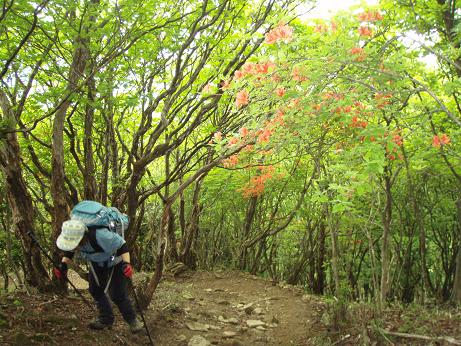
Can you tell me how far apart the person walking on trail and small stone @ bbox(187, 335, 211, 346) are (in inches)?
32.8

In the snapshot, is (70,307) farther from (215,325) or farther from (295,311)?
(295,311)

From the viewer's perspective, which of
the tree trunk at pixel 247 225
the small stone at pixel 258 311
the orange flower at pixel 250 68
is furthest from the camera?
the tree trunk at pixel 247 225

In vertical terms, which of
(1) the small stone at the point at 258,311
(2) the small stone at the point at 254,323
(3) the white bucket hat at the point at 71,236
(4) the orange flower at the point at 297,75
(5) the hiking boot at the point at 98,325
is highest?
(4) the orange flower at the point at 297,75

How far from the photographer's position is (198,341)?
5.73 metres

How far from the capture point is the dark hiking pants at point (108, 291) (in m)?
5.11

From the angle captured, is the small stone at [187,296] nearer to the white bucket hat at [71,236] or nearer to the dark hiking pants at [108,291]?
the dark hiking pants at [108,291]

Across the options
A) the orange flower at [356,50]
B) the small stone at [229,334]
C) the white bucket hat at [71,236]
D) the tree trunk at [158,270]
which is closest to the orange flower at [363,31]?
the orange flower at [356,50]

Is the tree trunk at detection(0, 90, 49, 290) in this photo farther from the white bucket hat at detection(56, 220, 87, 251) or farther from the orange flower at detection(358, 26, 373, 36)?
the orange flower at detection(358, 26, 373, 36)

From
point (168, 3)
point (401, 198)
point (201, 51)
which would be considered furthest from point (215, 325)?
point (401, 198)

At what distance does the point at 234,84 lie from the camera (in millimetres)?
4652

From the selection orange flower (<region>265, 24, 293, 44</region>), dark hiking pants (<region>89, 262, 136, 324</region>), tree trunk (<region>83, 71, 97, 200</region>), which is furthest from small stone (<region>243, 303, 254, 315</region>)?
orange flower (<region>265, 24, 293, 44</region>)

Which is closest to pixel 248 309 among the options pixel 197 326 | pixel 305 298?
pixel 305 298

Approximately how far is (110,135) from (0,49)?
208cm

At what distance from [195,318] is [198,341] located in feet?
3.63
